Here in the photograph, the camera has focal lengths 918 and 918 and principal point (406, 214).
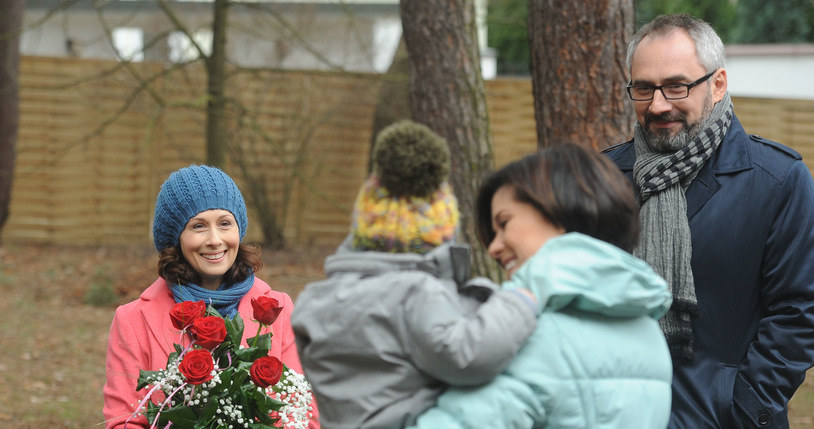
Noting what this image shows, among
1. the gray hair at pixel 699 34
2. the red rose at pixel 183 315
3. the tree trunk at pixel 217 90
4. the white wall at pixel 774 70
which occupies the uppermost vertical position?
the white wall at pixel 774 70

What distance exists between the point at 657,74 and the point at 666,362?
1.06 meters

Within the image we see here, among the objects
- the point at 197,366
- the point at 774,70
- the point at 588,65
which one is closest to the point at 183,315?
the point at 197,366

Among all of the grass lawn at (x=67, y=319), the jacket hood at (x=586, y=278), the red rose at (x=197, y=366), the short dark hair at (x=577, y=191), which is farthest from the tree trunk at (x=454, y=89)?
the jacket hood at (x=586, y=278)

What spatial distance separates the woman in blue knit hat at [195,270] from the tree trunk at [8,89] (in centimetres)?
741

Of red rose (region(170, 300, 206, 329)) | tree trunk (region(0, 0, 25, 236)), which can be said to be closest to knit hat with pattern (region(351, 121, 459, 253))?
red rose (region(170, 300, 206, 329))

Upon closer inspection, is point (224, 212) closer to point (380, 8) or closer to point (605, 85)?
point (605, 85)

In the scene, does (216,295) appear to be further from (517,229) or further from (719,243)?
(719,243)

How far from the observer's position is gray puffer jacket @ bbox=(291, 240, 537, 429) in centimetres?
177

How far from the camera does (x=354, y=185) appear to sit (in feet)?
43.1

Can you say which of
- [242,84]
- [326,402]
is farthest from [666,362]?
[242,84]

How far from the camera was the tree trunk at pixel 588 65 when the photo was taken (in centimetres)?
456

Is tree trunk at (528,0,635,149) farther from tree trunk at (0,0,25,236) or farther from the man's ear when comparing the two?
tree trunk at (0,0,25,236)

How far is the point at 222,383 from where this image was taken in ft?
8.60

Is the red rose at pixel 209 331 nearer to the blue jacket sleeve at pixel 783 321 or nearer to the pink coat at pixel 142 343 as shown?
the pink coat at pixel 142 343
